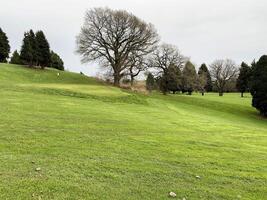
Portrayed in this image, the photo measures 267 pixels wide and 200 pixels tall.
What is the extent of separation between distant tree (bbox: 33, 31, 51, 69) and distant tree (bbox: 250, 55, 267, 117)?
32.2 m

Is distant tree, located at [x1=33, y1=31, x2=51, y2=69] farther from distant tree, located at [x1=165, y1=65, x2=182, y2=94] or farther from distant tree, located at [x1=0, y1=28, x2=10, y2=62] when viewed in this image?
distant tree, located at [x1=165, y1=65, x2=182, y2=94]

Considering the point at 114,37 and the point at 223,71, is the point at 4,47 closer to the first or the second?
the point at 114,37

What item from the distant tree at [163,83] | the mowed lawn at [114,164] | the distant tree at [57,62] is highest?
the distant tree at [57,62]

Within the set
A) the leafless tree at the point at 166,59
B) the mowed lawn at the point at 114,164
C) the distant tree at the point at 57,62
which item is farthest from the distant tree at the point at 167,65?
the mowed lawn at the point at 114,164

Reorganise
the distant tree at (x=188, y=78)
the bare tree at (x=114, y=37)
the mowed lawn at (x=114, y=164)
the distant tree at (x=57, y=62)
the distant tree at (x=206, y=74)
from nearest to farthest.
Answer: the mowed lawn at (x=114, y=164), the bare tree at (x=114, y=37), the distant tree at (x=188, y=78), the distant tree at (x=57, y=62), the distant tree at (x=206, y=74)

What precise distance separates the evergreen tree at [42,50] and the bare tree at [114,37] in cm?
629

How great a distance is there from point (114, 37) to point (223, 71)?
57446 mm

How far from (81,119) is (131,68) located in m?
42.7

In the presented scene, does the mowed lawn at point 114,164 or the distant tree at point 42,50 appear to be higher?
the distant tree at point 42,50

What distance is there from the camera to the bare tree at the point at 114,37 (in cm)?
5991

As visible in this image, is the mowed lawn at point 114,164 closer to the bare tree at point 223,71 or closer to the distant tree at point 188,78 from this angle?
the distant tree at point 188,78

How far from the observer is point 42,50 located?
6300 cm

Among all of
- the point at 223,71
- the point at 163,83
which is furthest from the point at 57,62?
the point at 223,71

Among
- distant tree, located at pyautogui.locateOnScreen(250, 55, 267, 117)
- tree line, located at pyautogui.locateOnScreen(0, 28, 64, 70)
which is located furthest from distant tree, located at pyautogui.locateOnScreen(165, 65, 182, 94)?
tree line, located at pyautogui.locateOnScreen(0, 28, 64, 70)
